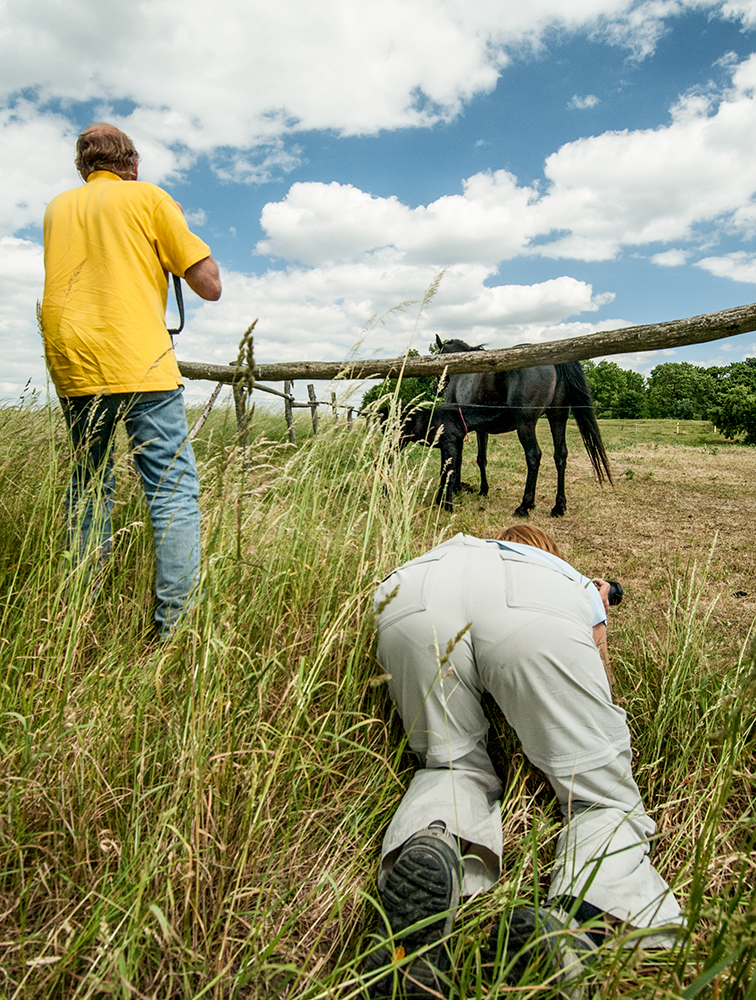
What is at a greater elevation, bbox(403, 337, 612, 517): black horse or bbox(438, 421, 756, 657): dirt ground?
bbox(403, 337, 612, 517): black horse

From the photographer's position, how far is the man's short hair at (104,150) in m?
2.52

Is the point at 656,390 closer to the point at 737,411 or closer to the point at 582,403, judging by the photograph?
the point at 737,411

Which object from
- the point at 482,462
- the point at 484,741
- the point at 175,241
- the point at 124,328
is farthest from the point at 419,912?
the point at 482,462

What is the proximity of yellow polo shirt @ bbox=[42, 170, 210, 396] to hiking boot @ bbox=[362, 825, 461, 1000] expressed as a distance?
1915 millimetres

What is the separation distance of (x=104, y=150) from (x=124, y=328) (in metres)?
0.86

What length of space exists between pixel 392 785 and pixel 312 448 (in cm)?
135

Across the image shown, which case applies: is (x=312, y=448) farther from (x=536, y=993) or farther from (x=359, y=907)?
(x=536, y=993)

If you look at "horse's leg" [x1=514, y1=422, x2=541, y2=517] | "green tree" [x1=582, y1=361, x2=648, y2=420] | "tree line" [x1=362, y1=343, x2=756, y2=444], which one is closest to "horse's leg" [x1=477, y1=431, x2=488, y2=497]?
"horse's leg" [x1=514, y1=422, x2=541, y2=517]

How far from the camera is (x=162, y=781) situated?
4.71ft

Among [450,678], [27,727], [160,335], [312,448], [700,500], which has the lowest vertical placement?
[700,500]

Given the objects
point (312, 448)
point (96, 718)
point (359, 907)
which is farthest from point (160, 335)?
point (359, 907)

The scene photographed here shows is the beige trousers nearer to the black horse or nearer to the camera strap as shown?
the camera strap

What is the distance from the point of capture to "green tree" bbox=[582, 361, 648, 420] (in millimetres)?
69375

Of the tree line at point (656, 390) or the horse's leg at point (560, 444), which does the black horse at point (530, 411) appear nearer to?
the horse's leg at point (560, 444)
